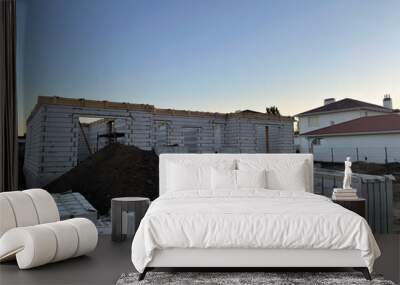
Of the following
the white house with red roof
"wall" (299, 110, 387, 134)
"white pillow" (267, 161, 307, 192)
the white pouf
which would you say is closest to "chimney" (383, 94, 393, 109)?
the white house with red roof

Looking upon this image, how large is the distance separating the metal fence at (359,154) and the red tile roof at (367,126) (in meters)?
0.23

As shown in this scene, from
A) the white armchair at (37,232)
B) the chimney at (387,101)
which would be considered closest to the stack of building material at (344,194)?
the chimney at (387,101)

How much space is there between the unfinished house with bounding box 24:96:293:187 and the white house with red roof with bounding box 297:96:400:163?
1.09ft

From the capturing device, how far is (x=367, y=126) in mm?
5941

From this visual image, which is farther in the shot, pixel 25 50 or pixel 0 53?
pixel 25 50

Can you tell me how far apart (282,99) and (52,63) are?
3287 millimetres

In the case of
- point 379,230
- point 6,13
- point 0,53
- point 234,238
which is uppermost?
point 6,13

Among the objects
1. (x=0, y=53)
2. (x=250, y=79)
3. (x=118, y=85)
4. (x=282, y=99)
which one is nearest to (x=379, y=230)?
(x=282, y=99)

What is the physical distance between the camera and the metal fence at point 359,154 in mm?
5768

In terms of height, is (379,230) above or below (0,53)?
below

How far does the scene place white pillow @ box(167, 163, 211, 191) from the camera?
4.98 m

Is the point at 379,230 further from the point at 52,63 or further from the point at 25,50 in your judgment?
the point at 25,50

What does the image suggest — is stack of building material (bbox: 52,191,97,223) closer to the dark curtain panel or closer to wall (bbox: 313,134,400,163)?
the dark curtain panel

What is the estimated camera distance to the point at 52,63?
5.91 m
